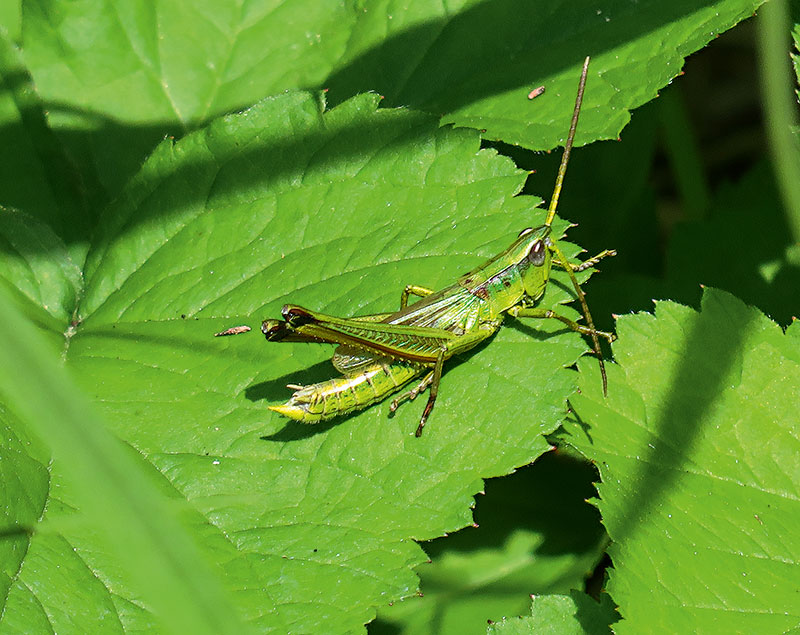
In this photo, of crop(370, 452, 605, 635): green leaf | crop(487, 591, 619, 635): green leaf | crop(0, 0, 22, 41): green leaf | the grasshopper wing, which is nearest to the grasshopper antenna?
the grasshopper wing

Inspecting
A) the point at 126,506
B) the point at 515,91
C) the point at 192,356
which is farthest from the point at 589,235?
the point at 126,506

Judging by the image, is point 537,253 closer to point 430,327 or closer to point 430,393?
point 430,327

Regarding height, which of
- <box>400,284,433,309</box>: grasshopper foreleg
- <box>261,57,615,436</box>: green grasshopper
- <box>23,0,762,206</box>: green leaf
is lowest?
<box>261,57,615,436</box>: green grasshopper

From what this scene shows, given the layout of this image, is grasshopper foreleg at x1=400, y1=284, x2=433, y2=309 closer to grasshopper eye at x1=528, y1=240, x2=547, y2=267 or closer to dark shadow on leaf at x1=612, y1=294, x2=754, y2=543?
grasshopper eye at x1=528, y1=240, x2=547, y2=267

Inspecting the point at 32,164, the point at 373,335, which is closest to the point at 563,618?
the point at 373,335

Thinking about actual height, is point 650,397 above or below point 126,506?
below

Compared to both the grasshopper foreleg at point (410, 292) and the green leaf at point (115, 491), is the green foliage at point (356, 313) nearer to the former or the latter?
the grasshopper foreleg at point (410, 292)

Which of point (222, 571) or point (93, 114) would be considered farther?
point (93, 114)

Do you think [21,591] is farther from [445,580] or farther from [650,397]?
[650,397]
